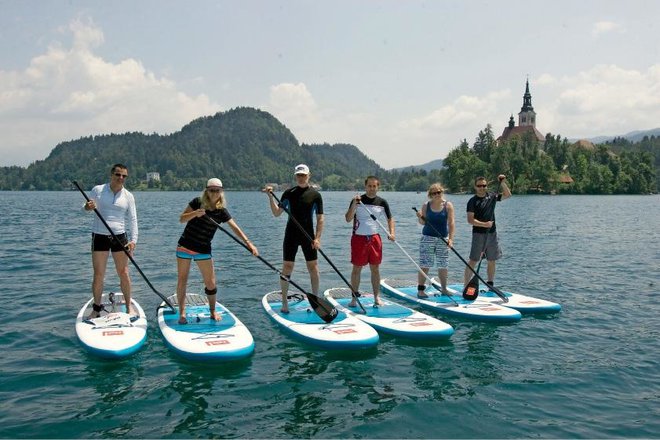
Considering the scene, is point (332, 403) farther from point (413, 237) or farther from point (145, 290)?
point (413, 237)

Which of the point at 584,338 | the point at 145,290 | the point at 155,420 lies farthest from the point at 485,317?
the point at 145,290

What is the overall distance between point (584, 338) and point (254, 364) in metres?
6.04

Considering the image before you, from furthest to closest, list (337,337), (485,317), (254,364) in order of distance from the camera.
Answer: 1. (485,317)
2. (337,337)
3. (254,364)

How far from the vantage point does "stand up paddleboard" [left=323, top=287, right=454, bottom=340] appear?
8.86 m

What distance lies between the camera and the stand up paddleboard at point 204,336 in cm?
765

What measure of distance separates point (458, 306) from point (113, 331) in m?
6.80

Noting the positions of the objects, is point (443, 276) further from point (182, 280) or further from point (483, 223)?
point (182, 280)

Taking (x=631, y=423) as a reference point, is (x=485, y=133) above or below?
above

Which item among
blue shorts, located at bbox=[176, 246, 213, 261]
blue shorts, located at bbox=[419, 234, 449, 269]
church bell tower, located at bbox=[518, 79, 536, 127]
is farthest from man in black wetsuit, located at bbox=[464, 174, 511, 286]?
church bell tower, located at bbox=[518, 79, 536, 127]

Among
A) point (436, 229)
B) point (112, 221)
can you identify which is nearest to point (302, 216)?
point (436, 229)

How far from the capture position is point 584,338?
924 centimetres

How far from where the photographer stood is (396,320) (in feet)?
31.3

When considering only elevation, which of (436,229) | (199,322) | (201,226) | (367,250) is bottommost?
(199,322)

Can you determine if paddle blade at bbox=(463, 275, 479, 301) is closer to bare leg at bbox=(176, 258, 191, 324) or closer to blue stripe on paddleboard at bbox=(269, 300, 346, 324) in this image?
blue stripe on paddleboard at bbox=(269, 300, 346, 324)
